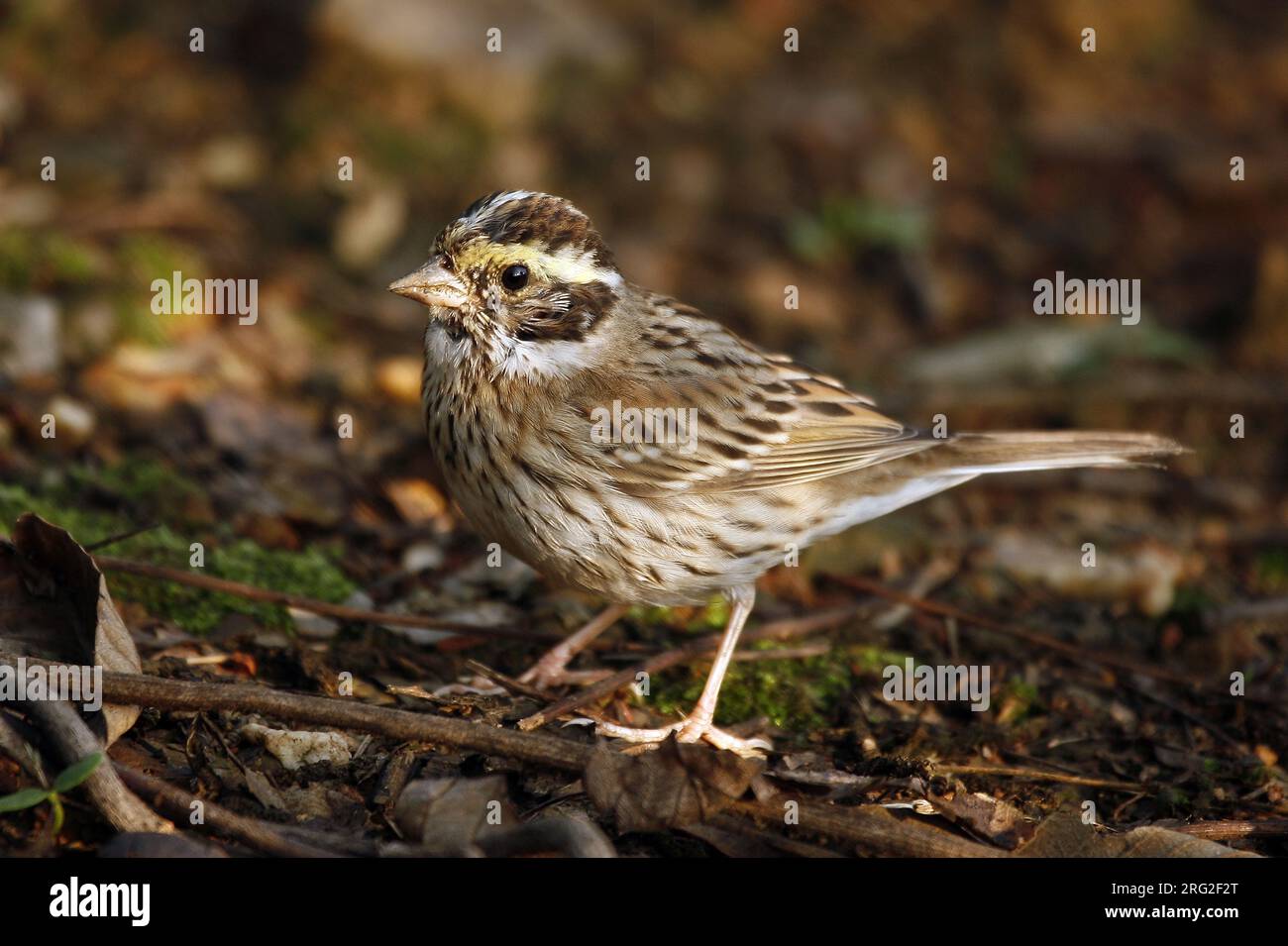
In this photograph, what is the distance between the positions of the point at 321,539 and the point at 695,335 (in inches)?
76.6

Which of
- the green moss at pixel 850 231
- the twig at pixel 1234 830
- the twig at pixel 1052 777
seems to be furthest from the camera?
the green moss at pixel 850 231

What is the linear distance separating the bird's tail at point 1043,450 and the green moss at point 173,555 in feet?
9.32

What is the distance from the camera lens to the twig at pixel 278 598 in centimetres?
526

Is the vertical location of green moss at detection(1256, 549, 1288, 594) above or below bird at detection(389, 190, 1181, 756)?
below

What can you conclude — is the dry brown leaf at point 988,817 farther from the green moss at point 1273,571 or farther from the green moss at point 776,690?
the green moss at point 1273,571

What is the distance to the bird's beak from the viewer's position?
539 centimetres

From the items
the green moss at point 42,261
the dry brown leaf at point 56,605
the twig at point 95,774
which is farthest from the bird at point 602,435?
the green moss at point 42,261

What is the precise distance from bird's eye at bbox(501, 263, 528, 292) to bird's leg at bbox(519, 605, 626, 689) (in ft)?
4.77

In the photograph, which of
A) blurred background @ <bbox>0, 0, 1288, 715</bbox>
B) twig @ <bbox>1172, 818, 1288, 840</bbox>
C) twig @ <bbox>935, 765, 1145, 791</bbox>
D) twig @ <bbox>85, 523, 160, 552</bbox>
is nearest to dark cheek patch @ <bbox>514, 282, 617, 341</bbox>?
blurred background @ <bbox>0, 0, 1288, 715</bbox>

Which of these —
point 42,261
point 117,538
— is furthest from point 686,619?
point 42,261

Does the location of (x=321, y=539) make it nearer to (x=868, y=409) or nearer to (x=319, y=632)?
(x=319, y=632)

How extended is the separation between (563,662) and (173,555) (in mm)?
1659

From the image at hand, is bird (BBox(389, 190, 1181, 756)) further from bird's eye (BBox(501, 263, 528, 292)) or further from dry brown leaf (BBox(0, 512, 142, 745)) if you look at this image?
dry brown leaf (BBox(0, 512, 142, 745))
